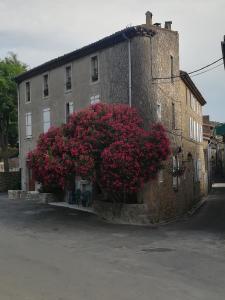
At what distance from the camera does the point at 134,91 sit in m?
25.6

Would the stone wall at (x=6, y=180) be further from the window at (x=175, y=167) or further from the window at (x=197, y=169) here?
the window at (x=175, y=167)

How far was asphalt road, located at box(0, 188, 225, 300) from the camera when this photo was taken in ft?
31.2

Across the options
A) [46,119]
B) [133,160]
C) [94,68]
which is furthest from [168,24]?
[133,160]

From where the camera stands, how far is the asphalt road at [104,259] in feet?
31.2

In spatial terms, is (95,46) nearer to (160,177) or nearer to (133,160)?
(160,177)

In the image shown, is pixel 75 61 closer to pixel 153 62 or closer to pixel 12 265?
pixel 153 62

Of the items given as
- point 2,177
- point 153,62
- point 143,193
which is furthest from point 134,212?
point 2,177

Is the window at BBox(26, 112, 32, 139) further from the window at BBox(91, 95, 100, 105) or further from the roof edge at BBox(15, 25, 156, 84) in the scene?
the window at BBox(91, 95, 100, 105)

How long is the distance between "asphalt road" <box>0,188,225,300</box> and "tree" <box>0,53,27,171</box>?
66.0 feet

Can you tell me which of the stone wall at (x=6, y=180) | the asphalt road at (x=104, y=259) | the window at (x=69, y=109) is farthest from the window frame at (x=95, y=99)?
the stone wall at (x=6, y=180)

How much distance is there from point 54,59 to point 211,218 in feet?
42.3

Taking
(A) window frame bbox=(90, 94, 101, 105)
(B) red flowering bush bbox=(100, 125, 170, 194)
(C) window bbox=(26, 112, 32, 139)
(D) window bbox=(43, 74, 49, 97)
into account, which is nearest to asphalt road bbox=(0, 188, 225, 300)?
(B) red flowering bush bbox=(100, 125, 170, 194)

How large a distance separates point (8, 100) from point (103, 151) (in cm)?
2307

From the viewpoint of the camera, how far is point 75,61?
29.6m
